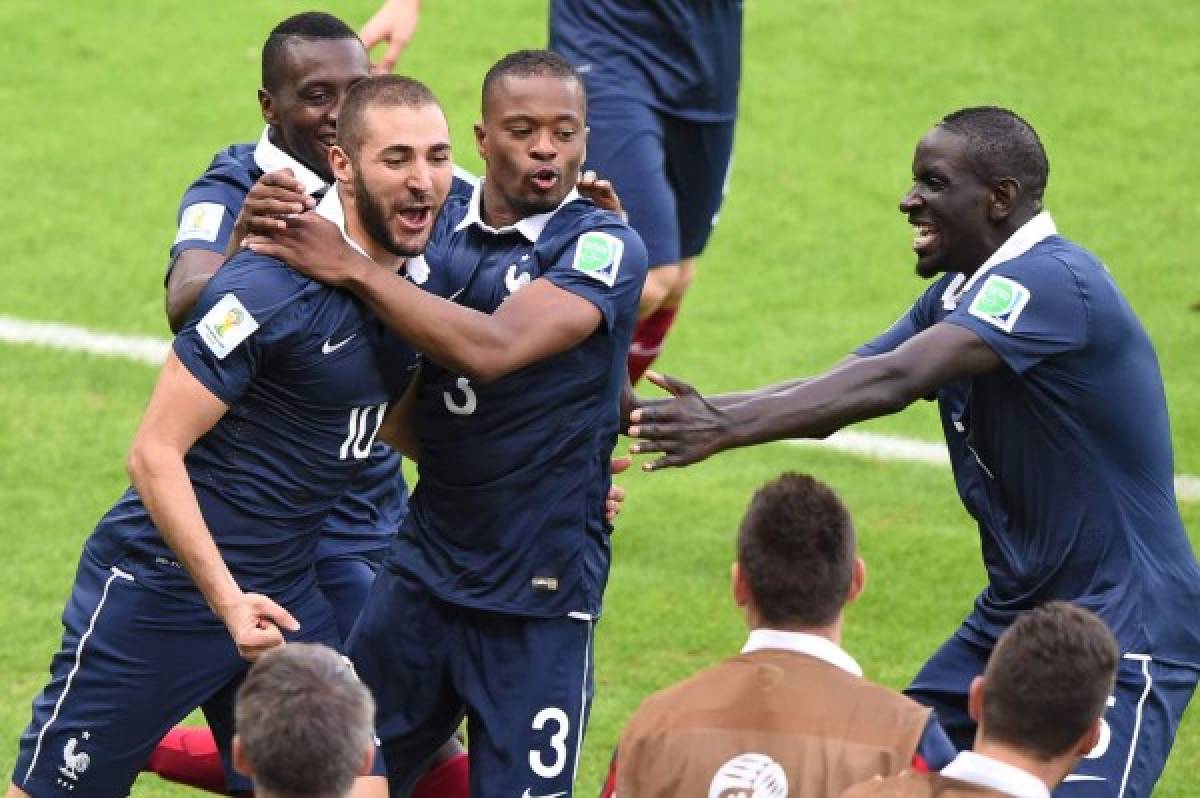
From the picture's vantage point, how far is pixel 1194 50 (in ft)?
56.0

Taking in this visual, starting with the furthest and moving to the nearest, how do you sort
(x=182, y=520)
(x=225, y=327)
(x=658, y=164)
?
(x=658, y=164)
(x=225, y=327)
(x=182, y=520)

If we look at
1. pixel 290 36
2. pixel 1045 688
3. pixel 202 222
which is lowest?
pixel 1045 688

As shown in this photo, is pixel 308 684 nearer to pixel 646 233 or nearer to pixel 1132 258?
pixel 646 233

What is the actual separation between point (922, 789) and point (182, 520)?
86.0 inches

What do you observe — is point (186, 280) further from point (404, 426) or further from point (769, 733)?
point (769, 733)

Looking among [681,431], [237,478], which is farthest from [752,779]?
[237,478]

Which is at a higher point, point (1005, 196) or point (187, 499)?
point (1005, 196)

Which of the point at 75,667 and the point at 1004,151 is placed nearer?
the point at 75,667

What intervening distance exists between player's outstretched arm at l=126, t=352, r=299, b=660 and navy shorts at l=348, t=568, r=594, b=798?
705mm

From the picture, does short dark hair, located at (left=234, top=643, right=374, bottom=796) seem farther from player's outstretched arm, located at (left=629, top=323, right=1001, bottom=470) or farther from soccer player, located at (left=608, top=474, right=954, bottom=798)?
player's outstretched arm, located at (left=629, top=323, right=1001, bottom=470)

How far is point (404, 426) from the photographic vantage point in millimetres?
7184

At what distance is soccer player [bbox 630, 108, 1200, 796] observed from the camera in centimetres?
681

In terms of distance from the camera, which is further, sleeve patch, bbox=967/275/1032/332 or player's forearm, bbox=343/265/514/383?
sleeve patch, bbox=967/275/1032/332

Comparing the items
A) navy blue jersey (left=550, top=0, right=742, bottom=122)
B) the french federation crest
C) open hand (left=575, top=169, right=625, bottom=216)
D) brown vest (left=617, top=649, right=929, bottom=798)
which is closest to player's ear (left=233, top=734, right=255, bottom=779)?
brown vest (left=617, top=649, right=929, bottom=798)
